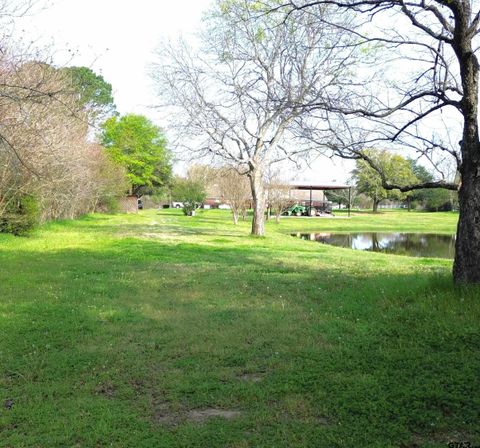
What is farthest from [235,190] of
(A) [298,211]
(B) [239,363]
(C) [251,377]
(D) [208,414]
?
(D) [208,414]

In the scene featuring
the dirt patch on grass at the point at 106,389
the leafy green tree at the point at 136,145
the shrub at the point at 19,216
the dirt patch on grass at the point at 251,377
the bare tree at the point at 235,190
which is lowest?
the dirt patch on grass at the point at 106,389

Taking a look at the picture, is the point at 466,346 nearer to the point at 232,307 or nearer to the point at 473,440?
the point at 473,440

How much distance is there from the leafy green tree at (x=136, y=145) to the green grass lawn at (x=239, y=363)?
43.1 metres

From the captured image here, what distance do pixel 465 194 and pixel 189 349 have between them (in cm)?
445

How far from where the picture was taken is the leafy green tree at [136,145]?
1998 inches

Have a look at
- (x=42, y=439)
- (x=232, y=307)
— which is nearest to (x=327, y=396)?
(x=42, y=439)

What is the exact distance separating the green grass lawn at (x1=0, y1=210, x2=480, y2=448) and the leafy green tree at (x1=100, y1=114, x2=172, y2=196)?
43057mm

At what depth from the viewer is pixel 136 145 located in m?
51.4

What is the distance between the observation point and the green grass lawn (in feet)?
11.2

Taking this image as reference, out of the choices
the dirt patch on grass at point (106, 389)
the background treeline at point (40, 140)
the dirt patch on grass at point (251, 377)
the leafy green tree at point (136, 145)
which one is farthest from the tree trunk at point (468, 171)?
the leafy green tree at point (136, 145)

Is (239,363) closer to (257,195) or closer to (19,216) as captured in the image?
(19,216)

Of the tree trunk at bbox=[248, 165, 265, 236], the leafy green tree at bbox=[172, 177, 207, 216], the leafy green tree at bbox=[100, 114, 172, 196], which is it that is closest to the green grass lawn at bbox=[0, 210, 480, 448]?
the tree trunk at bbox=[248, 165, 265, 236]

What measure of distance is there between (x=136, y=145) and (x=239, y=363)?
48851 millimetres

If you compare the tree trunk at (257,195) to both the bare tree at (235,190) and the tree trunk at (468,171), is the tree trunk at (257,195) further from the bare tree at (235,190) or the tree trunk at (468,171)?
the tree trunk at (468,171)
